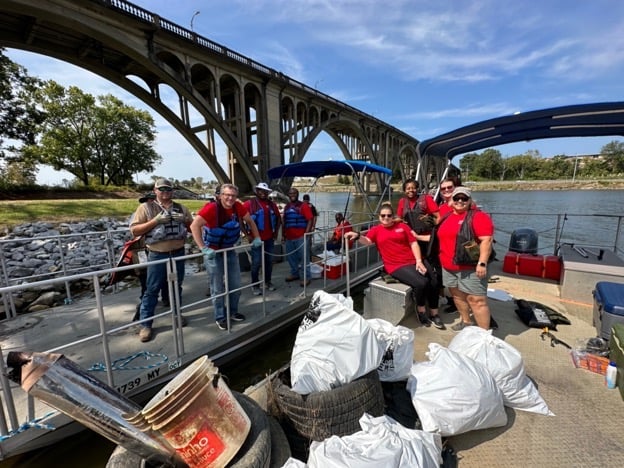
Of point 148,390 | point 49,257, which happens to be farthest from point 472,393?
point 49,257

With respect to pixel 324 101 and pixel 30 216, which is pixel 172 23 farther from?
pixel 324 101

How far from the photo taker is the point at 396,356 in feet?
7.71

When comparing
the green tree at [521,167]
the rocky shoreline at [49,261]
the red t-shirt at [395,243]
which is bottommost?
the rocky shoreline at [49,261]

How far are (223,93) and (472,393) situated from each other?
26588 mm

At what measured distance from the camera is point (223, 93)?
938 inches

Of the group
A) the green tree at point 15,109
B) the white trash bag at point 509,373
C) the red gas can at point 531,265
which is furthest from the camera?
the green tree at point 15,109

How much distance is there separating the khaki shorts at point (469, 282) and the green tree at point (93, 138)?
A: 127ft

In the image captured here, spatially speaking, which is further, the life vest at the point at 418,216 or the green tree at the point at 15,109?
the green tree at the point at 15,109

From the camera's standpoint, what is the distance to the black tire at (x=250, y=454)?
1.51 metres

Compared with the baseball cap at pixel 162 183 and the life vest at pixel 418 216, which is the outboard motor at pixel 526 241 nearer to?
the life vest at pixel 418 216

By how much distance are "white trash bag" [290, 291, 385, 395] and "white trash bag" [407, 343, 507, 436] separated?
1.35ft

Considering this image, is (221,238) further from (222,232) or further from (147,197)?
(147,197)

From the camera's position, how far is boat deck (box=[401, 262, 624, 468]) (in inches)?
73.5

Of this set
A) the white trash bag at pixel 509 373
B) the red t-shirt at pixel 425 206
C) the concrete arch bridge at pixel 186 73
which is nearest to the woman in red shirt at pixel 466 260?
the red t-shirt at pixel 425 206
